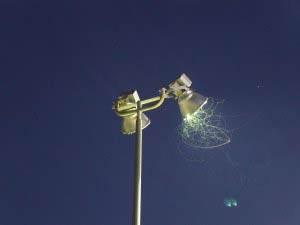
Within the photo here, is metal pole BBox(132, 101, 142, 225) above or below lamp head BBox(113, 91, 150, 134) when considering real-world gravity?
below

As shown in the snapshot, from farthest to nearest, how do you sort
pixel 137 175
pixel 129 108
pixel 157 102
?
pixel 129 108
pixel 157 102
pixel 137 175

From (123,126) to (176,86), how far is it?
816 mm

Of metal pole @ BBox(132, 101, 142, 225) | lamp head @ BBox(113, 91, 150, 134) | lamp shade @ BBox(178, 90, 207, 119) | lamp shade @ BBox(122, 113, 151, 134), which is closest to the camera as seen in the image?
metal pole @ BBox(132, 101, 142, 225)

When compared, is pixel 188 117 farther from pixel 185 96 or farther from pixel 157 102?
pixel 157 102

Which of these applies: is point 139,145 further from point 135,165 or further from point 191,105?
point 191,105

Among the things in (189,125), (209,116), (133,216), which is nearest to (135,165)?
(133,216)

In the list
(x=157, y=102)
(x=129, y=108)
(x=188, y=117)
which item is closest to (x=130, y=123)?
(x=129, y=108)

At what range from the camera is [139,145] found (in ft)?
18.2

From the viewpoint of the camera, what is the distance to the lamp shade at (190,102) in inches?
228

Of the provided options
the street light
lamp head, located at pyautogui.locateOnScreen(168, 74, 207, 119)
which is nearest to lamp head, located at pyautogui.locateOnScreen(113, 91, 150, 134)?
the street light

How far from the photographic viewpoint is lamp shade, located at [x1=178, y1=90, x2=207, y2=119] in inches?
228

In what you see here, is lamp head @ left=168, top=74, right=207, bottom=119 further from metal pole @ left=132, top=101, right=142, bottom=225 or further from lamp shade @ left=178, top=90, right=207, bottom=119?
metal pole @ left=132, top=101, right=142, bottom=225

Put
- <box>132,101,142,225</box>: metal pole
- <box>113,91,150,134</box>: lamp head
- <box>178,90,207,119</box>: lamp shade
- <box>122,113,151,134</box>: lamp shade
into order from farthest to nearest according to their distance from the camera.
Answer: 1. <box>122,113,151,134</box>: lamp shade
2. <box>113,91,150,134</box>: lamp head
3. <box>178,90,207,119</box>: lamp shade
4. <box>132,101,142,225</box>: metal pole

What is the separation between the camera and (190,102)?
231 inches
